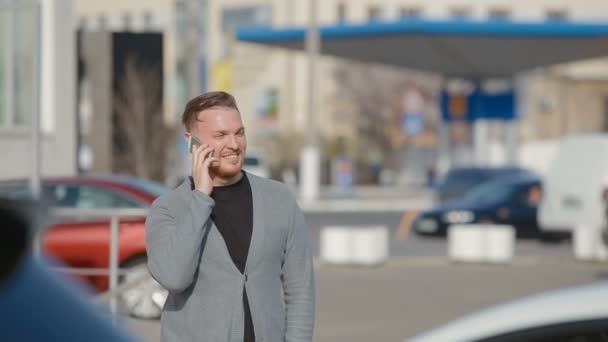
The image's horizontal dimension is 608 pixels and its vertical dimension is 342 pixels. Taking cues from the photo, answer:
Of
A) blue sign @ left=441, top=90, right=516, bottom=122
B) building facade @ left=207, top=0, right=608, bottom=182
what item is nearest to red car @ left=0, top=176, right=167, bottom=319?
blue sign @ left=441, top=90, right=516, bottom=122

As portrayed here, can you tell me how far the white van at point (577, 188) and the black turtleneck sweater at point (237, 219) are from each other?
19151mm

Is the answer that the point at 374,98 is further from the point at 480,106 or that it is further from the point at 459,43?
the point at 459,43

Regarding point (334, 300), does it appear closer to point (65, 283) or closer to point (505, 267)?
point (505, 267)

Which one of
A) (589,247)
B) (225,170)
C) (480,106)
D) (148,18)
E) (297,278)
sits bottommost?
(589,247)

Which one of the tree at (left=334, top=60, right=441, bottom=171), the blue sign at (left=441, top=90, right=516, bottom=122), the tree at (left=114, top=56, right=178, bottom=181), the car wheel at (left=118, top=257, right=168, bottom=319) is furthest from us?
the tree at (left=334, top=60, right=441, bottom=171)

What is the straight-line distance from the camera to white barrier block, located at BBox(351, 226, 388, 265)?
21.8 m

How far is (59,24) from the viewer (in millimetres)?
23859

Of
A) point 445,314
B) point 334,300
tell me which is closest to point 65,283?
point 445,314

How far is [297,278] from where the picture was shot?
457cm

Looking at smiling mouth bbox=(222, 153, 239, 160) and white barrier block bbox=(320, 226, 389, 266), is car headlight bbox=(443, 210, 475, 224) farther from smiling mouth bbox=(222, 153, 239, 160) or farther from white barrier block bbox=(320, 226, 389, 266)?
smiling mouth bbox=(222, 153, 239, 160)

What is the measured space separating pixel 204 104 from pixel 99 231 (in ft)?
30.9

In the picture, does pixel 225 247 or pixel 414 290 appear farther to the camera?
pixel 414 290

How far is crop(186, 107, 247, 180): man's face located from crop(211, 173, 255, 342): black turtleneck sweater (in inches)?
2.1

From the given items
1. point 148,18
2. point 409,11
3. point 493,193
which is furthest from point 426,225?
point 409,11
